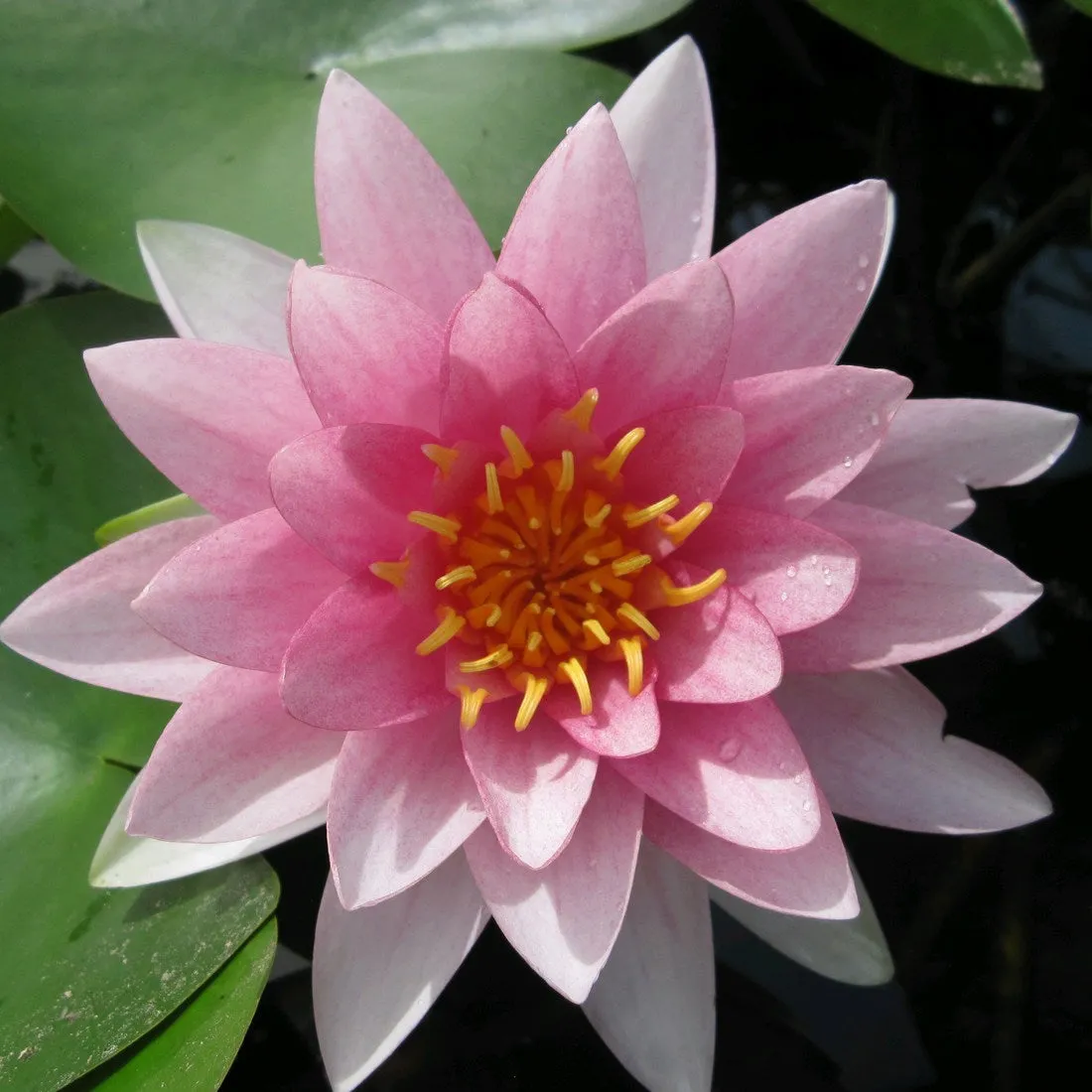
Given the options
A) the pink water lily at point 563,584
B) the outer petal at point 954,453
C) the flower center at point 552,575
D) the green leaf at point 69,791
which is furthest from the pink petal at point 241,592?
the outer petal at point 954,453

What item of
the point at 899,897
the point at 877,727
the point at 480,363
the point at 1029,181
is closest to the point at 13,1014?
the point at 480,363

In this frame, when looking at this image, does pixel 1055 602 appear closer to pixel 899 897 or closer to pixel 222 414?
pixel 899 897

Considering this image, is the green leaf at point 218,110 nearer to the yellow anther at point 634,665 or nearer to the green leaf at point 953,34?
the green leaf at point 953,34

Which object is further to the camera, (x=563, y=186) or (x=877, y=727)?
(x=877, y=727)

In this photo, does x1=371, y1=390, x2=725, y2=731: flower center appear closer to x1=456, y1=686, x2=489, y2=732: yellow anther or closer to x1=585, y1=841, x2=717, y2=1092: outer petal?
x1=456, y1=686, x2=489, y2=732: yellow anther

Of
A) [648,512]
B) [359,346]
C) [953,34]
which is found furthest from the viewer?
[953,34]

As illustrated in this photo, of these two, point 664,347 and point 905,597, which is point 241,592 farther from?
point 905,597

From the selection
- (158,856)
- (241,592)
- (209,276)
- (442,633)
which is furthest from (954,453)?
(158,856)
